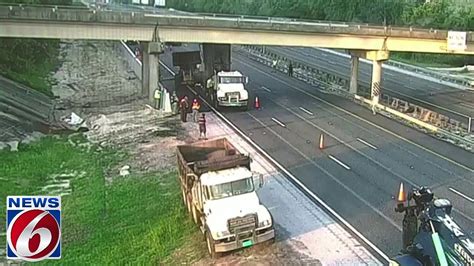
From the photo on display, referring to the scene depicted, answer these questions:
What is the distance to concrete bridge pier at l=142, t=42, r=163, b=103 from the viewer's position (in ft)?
162

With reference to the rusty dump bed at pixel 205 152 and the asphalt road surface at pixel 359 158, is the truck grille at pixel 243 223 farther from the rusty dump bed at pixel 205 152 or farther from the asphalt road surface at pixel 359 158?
the asphalt road surface at pixel 359 158

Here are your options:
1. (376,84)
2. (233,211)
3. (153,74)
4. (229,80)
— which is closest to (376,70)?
(376,84)

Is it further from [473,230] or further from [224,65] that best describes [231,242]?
[224,65]

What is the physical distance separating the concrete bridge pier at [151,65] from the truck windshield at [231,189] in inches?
1129

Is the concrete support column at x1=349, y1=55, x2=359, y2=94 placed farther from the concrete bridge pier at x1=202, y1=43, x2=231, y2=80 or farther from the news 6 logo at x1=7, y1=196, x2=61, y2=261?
the news 6 logo at x1=7, y1=196, x2=61, y2=261

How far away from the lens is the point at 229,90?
153 feet

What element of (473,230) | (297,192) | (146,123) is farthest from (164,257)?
(146,123)

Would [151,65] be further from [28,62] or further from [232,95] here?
[28,62]

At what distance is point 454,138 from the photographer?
38781 millimetres

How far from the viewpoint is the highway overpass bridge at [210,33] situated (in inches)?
1794

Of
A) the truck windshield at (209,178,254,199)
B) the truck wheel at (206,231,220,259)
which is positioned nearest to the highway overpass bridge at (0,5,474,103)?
the truck windshield at (209,178,254,199)

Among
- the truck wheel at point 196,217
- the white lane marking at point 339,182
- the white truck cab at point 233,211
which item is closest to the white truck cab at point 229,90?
the white lane marking at point 339,182

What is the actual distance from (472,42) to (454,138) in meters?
19.8

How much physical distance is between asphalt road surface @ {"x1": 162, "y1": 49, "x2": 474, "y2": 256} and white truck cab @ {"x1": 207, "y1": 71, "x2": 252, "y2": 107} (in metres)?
0.84
